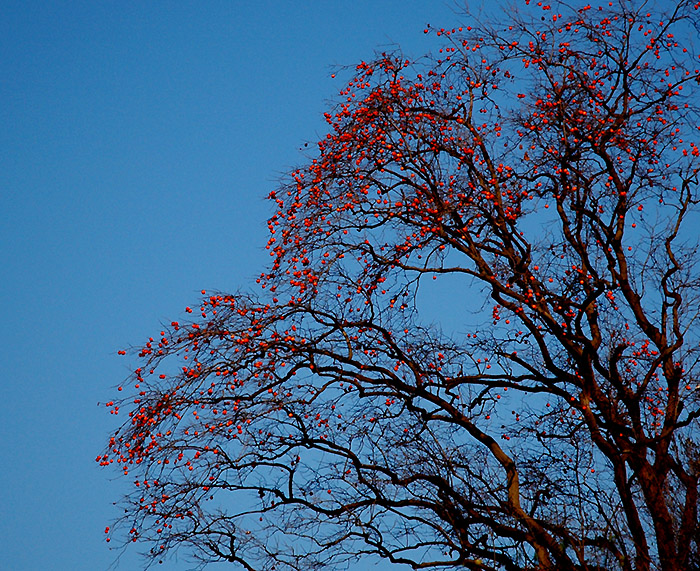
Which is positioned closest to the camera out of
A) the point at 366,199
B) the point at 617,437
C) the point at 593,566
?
the point at 593,566

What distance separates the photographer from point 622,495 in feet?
30.3

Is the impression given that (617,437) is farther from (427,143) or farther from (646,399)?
(427,143)

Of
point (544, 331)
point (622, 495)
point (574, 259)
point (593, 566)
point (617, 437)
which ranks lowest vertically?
point (593, 566)

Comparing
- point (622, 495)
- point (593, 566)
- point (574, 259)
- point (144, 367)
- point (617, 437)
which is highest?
point (574, 259)

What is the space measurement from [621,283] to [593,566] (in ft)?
10.8

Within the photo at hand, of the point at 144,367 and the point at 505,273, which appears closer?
the point at 144,367

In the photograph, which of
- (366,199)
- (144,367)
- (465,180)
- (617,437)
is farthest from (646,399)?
(144,367)

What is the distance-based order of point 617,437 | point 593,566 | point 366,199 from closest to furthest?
1. point 593,566
2. point 617,437
3. point 366,199

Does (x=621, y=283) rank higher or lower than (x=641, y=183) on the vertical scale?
lower

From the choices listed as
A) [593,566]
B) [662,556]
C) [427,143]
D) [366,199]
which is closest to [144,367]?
[366,199]

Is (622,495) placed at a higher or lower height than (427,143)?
lower

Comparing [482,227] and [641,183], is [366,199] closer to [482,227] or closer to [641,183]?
[482,227]

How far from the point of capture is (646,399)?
10562mm

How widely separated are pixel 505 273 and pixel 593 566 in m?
3.30
